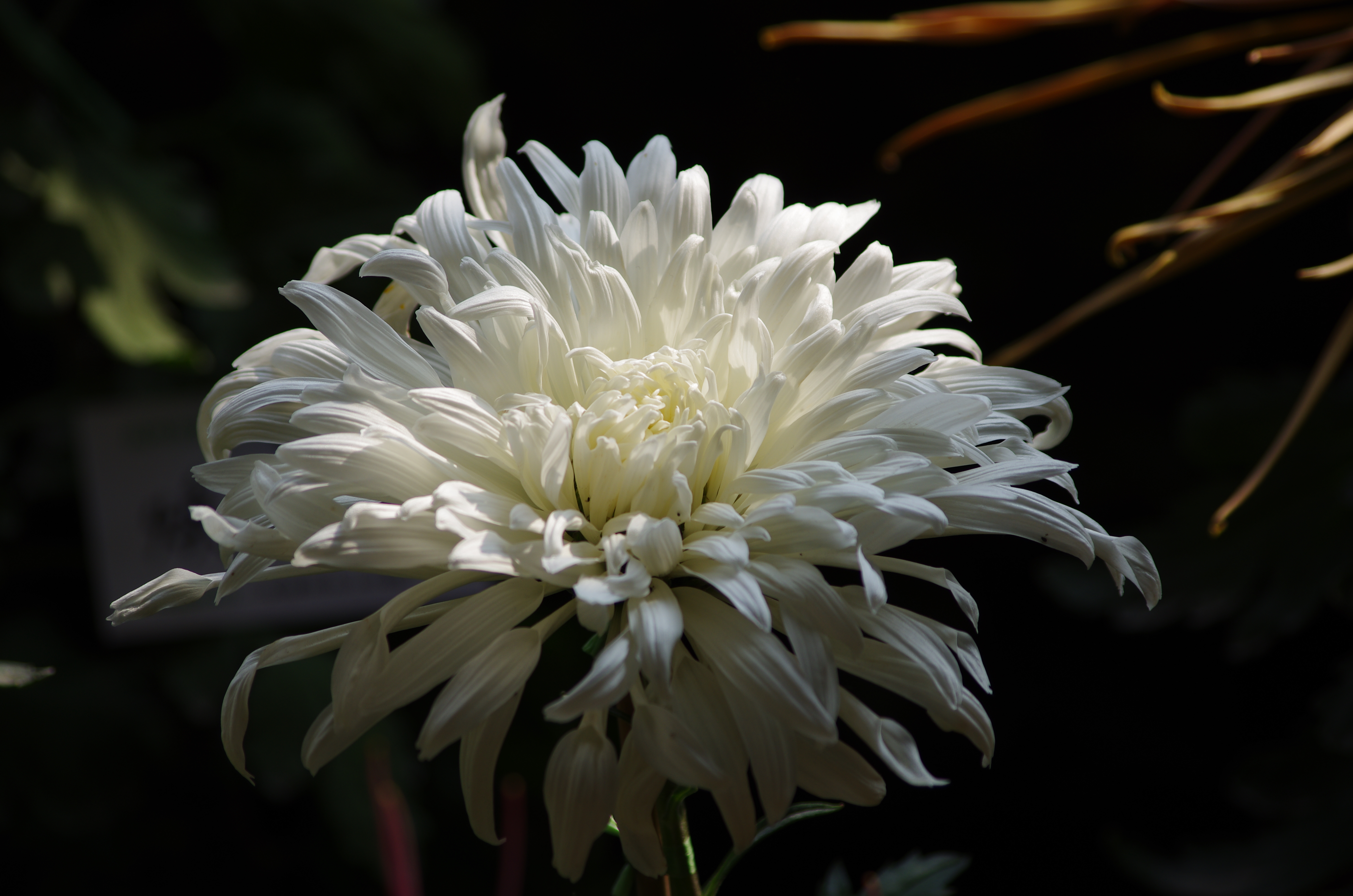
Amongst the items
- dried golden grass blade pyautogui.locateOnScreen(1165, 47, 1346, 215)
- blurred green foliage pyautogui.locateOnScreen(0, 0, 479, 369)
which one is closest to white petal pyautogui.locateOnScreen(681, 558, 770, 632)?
dried golden grass blade pyautogui.locateOnScreen(1165, 47, 1346, 215)

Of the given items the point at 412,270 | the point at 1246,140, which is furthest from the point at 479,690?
the point at 1246,140

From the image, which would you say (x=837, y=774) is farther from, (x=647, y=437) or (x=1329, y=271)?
(x=1329, y=271)

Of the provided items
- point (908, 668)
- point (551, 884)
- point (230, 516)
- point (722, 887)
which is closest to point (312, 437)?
point (230, 516)

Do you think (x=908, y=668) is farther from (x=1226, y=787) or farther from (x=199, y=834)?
(x=199, y=834)

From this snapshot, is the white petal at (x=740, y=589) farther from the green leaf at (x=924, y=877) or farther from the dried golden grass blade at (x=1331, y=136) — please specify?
the dried golden grass blade at (x=1331, y=136)

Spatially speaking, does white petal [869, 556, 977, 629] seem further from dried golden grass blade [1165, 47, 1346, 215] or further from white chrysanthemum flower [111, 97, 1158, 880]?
dried golden grass blade [1165, 47, 1346, 215]

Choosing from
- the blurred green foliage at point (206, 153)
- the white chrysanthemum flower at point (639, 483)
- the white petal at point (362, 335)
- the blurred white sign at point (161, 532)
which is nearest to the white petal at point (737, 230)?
the white chrysanthemum flower at point (639, 483)
